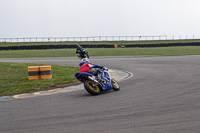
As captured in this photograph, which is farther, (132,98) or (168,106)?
(132,98)

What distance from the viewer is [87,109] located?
825cm

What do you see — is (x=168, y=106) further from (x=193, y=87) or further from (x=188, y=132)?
(x=193, y=87)

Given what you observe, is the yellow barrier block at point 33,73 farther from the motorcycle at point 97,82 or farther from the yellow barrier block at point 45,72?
the motorcycle at point 97,82

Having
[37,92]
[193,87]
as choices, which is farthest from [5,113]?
[193,87]

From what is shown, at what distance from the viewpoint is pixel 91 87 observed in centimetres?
1081

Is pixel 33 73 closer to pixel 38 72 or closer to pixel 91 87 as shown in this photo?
pixel 38 72

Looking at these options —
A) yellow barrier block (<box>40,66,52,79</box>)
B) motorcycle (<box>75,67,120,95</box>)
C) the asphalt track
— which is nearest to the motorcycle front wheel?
motorcycle (<box>75,67,120,95</box>)

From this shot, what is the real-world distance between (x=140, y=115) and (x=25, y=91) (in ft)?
18.9

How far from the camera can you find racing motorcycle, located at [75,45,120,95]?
35.4 feet

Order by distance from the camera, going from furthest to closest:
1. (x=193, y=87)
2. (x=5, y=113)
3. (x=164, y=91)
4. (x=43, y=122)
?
1. (x=193, y=87)
2. (x=164, y=91)
3. (x=5, y=113)
4. (x=43, y=122)

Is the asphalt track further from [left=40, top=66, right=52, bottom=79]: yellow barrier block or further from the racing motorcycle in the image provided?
[left=40, top=66, right=52, bottom=79]: yellow barrier block

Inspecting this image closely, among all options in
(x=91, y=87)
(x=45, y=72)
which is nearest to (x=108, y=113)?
(x=91, y=87)

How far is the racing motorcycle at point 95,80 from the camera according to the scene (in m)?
10.8

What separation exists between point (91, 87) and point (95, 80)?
30cm
